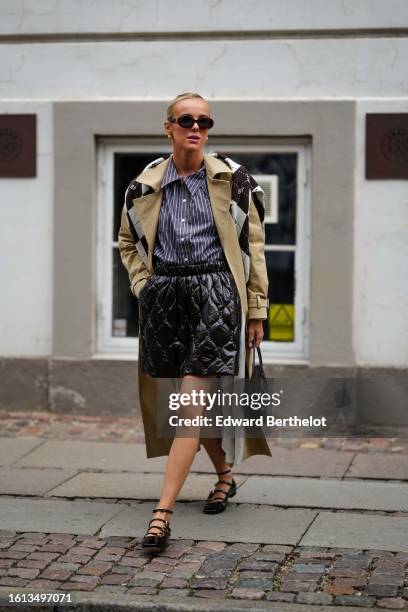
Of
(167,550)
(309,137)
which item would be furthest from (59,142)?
(167,550)

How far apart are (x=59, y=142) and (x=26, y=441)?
2270mm

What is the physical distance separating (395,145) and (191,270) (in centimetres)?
324

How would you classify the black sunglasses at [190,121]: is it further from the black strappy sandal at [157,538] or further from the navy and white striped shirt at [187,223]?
the black strappy sandal at [157,538]

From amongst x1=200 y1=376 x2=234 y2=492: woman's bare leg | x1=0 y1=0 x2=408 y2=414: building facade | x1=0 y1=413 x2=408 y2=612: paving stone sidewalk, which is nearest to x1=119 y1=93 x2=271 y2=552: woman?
x1=200 y1=376 x2=234 y2=492: woman's bare leg

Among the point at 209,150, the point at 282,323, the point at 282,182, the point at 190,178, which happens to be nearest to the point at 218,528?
the point at 190,178

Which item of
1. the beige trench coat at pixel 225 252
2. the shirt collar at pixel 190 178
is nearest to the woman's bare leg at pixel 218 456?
the beige trench coat at pixel 225 252

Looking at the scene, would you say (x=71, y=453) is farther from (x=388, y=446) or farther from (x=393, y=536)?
Answer: (x=393, y=536)

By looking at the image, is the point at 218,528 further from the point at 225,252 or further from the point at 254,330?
the point at 225,252

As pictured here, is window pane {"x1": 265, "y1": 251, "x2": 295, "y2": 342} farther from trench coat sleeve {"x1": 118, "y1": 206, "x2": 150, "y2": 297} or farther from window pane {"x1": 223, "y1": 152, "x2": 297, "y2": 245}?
trench coat sleeve {"x1": 118, "y1": 206, "x2": 150, "y2": 297}

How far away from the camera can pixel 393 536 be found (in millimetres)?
5316

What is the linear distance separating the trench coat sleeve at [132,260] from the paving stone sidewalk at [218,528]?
1.17 metres

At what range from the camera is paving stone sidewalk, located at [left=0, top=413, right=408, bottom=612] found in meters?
4.61

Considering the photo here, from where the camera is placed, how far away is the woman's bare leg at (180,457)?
206 inches

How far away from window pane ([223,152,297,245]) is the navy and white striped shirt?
3.13 m
